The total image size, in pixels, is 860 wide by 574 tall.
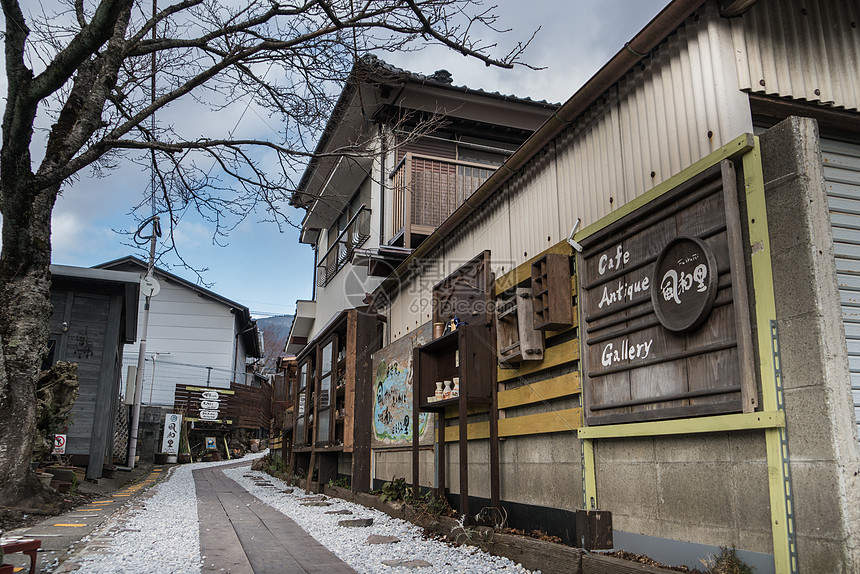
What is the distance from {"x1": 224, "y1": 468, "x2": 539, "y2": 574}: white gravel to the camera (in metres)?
5.01

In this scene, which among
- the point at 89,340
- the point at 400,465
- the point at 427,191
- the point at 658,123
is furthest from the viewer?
the point at 89,340

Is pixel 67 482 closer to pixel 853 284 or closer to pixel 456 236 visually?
pixel 456 236

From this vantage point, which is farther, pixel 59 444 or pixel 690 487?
pixel 59 444

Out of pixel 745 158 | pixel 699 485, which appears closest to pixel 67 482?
pixel 699 485

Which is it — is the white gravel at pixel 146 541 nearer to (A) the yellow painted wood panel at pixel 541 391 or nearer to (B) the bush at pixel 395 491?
(B) the bush at pixel 395 491

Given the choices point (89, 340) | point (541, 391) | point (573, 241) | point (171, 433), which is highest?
point (89, 340)

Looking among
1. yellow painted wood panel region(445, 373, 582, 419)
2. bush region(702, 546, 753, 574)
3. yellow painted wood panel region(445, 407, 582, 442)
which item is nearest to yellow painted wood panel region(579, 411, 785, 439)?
yellow painted wood panel region(445, 407, 582, 442)

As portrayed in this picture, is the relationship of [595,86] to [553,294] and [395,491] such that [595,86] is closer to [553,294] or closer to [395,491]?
[553,294]

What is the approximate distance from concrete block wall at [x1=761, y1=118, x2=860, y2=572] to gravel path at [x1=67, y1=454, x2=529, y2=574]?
8.18ft

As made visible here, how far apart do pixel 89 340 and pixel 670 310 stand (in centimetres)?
1209

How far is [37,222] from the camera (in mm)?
7871

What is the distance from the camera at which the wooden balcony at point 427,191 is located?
10.6 m

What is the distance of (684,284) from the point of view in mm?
3691

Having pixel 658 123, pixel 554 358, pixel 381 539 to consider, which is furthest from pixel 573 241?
pixel 381 539
